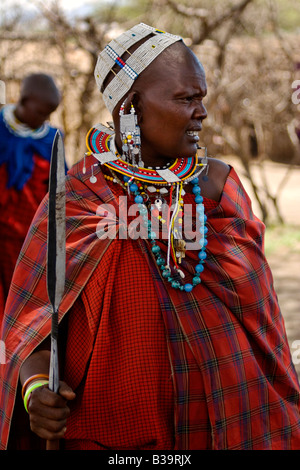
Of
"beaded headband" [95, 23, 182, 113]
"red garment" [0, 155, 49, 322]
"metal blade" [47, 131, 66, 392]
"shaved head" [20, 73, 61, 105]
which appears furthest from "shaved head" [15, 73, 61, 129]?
"metal blade" [47, 131, 66, 392]

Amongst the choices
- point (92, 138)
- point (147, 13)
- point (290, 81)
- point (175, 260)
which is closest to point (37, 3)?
point (147, 13)

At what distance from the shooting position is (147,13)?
7660mm

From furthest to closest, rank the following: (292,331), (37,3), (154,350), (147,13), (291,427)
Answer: (147,13) < (37,3) < (292,331) < (291,427) < (154,350)

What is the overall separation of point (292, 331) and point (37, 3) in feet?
15.4

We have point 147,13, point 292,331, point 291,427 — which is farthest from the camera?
point 147,13

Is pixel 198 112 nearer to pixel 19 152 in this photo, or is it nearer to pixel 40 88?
pixel 19 152

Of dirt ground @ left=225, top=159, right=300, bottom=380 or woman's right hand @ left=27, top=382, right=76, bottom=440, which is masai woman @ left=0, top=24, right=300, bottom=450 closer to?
woman's right hand @ left=27, top=382, right=76, bottom=440

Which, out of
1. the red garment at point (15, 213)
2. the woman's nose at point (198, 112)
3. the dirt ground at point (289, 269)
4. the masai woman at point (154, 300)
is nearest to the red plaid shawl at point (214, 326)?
the masai woman at point (154, 300)

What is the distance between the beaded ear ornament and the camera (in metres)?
1.90

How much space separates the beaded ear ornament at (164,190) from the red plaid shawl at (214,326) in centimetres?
4

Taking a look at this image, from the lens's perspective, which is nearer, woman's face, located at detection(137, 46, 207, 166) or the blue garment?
woman's face, located at detection(137, 46, 207, 166)

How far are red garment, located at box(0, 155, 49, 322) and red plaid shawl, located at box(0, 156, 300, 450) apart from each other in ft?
7.41
